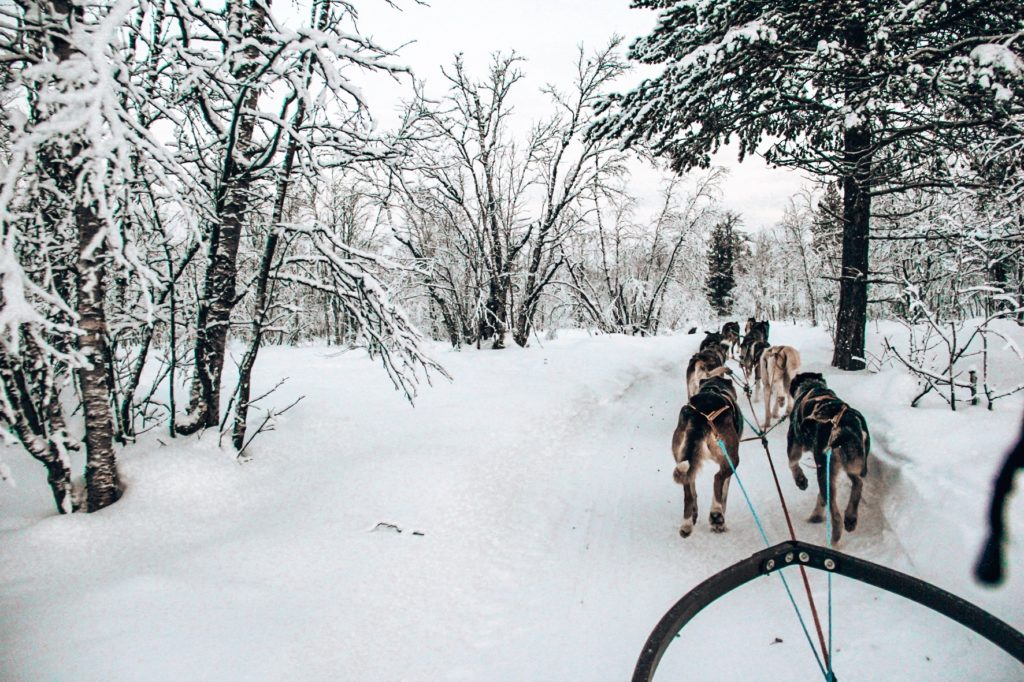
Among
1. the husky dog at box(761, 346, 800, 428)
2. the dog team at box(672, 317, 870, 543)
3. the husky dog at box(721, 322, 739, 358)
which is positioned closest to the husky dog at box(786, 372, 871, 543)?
the dog team at box(672, 317, 870, 543)

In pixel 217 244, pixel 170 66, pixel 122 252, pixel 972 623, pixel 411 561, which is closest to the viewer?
pixel 972 623

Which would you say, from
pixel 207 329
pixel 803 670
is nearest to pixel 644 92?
pixel 207 329

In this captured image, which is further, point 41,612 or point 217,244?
point 217,244

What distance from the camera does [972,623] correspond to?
1.58 m

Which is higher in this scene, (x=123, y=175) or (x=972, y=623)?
(x=123, y=175)

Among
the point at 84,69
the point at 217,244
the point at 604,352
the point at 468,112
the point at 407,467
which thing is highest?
the point at 468,112

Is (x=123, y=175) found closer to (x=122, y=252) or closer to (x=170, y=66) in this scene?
(x=122, y=252)

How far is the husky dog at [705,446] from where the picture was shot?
4.87 m

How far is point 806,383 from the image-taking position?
594cm

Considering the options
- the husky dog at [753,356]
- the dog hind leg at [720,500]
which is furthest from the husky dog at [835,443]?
the husky dog at [753,356]

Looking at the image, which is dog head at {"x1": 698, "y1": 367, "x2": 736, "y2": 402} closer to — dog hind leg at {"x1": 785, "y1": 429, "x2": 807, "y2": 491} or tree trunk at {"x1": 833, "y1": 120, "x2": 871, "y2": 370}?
dog hind leg at {"x1": 785, "y1": 429, "x2": 807, "y2": 491}

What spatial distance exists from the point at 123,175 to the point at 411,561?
12.4 ft

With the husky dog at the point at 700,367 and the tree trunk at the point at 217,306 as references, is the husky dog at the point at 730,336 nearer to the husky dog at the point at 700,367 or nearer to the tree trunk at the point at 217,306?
the husky dog at the point at 700,367

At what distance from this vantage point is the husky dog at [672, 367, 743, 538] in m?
4.87
